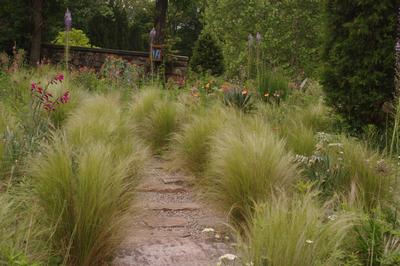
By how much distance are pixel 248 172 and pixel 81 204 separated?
3.67 ft

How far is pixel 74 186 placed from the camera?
8.26 feet

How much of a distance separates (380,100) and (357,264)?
2.86m

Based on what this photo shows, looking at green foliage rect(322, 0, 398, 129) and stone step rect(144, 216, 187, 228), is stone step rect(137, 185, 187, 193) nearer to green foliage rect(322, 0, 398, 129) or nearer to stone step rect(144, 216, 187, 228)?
stone step rect(144, 216, 187, 228)

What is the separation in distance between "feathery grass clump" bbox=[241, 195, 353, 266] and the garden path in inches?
20.0

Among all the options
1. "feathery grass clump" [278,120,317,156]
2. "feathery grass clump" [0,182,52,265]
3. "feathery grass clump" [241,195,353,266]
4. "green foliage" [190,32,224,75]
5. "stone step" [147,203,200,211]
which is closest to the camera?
"feathery grass clump" [0,182,52,265]

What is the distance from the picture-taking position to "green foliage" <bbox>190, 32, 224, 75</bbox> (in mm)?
13141

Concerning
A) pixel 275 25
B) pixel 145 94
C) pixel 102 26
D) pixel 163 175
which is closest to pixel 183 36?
pixel 102 26

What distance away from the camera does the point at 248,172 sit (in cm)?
307

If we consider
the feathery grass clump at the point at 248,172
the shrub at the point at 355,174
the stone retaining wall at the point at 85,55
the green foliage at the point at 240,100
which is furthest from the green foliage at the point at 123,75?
the shrub at the point at 355,174

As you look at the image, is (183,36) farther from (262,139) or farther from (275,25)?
(262,139)

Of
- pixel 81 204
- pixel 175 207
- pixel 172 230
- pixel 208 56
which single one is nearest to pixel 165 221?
pixel 172 230

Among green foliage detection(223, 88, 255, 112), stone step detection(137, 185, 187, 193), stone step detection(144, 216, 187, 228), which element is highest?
green foliage detection(223, 88, 255, 112)

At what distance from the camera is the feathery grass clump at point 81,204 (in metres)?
2.41

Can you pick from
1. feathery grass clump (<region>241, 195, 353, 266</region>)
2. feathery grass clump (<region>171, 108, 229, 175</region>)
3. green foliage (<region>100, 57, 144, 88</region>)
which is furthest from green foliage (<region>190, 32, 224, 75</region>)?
feathery grass clump (<region>241, 195, 353, 266</region>)
